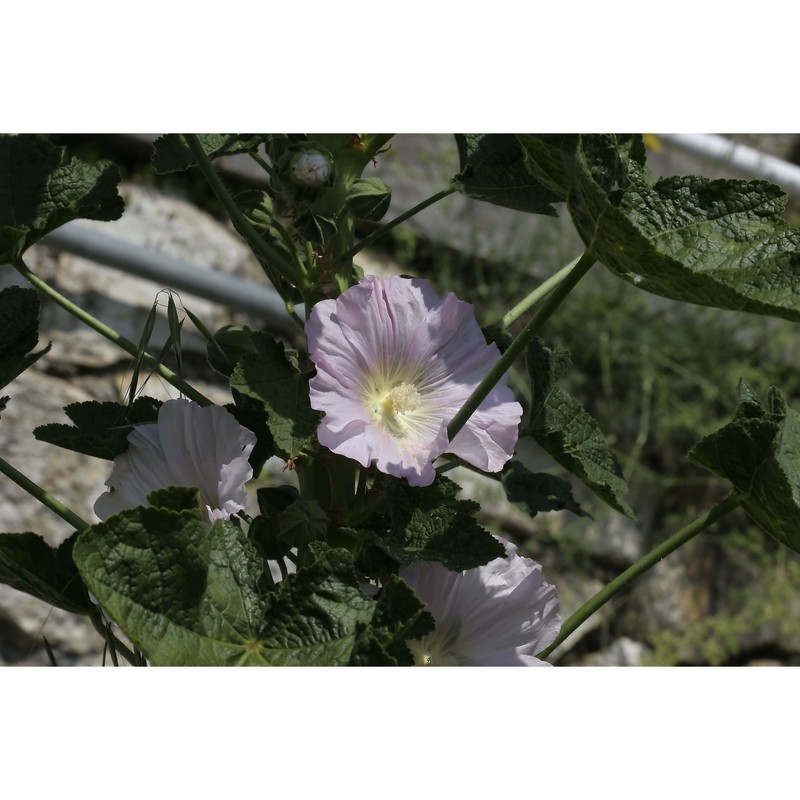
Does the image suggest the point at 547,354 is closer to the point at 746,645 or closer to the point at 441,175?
the point at 441,175

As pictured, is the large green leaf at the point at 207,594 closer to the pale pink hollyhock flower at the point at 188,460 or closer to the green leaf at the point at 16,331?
the pale pink hollyhock flower at the point at 188,460

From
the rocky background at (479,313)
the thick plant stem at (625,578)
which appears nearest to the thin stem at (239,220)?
the thick plant stem at (625,578)

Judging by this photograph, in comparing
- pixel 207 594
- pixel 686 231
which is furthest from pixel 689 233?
pixel 207 594

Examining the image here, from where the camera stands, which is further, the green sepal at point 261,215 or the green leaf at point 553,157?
the green sepal at point 261,215

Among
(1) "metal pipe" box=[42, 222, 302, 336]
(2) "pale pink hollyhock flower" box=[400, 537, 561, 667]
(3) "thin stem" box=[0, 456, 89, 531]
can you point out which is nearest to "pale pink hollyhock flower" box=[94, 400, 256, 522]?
(3) "thin stem" box=[0, 456, 89, 531]

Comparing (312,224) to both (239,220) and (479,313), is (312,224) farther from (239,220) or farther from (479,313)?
(479,313)
